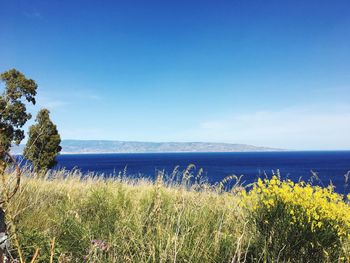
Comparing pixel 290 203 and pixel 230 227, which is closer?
pixel 290 203

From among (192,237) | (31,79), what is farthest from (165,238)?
(31,79)

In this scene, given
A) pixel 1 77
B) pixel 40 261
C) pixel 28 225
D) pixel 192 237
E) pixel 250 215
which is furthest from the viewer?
pixel 1 77

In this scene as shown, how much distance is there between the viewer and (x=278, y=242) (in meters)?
4.46

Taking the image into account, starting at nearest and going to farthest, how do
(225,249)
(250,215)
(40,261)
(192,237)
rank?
(40,261) < (225,249) < (192,237) < (250,215)

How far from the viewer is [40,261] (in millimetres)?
4027

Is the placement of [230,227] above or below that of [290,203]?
below

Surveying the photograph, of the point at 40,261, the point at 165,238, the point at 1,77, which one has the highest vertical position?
the point at 1,77

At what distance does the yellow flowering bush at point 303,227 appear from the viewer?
4352 millimetres

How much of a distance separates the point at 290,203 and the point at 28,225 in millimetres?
4399

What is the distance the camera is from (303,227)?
4.36 m

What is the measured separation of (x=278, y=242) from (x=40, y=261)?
10.9 feet

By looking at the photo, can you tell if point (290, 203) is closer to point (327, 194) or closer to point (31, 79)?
point (327, 194)

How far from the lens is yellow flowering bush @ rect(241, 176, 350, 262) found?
14.3 ft

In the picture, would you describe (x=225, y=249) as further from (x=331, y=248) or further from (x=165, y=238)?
(x=331, y=248)
